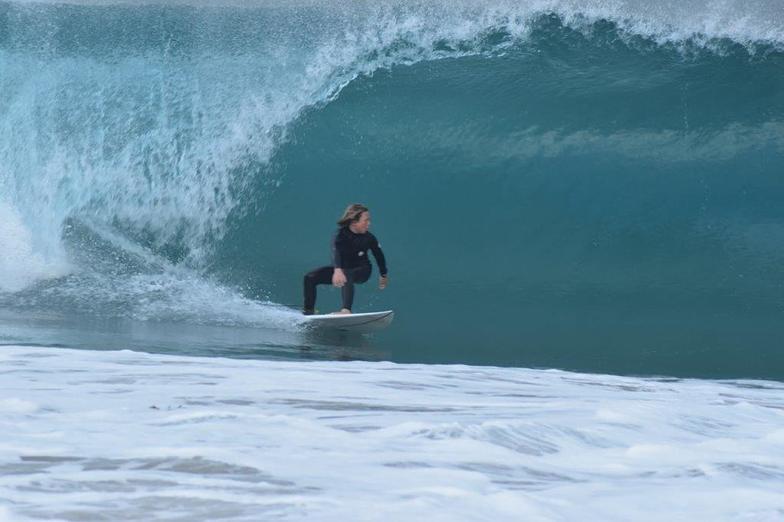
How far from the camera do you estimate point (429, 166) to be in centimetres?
1068

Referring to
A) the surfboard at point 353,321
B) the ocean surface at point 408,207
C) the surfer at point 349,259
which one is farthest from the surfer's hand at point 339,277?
the ocean surface at point 408,207

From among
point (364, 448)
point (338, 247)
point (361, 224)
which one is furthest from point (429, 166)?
point (364, 448)

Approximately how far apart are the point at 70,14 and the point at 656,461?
35.9 ft

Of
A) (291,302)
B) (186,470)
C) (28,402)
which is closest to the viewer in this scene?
(186,470)

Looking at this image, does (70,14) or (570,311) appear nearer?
(570,311)

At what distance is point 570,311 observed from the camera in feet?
29.7

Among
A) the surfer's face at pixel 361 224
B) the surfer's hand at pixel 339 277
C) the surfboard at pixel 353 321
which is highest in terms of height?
the surfer's face at pixel 361 224

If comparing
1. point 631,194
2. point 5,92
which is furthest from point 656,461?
point 5,92

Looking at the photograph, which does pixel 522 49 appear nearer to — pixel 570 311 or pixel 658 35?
pixel 658 35

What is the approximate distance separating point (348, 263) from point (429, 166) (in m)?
2.34

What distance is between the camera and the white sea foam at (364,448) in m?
3.18

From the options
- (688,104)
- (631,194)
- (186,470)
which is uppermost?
(688,104)

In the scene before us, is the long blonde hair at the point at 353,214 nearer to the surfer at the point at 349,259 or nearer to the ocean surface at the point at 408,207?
the surfer at the point at 349,259

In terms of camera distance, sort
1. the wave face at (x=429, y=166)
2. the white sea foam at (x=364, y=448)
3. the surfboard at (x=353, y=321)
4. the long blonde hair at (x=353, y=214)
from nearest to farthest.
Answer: the white sea foam at (x=364, y=448)
the surfboard at (x=353, y=321)
the long blonde hair at (x=353, y=214)
the wave face at (x=429, y=166)
